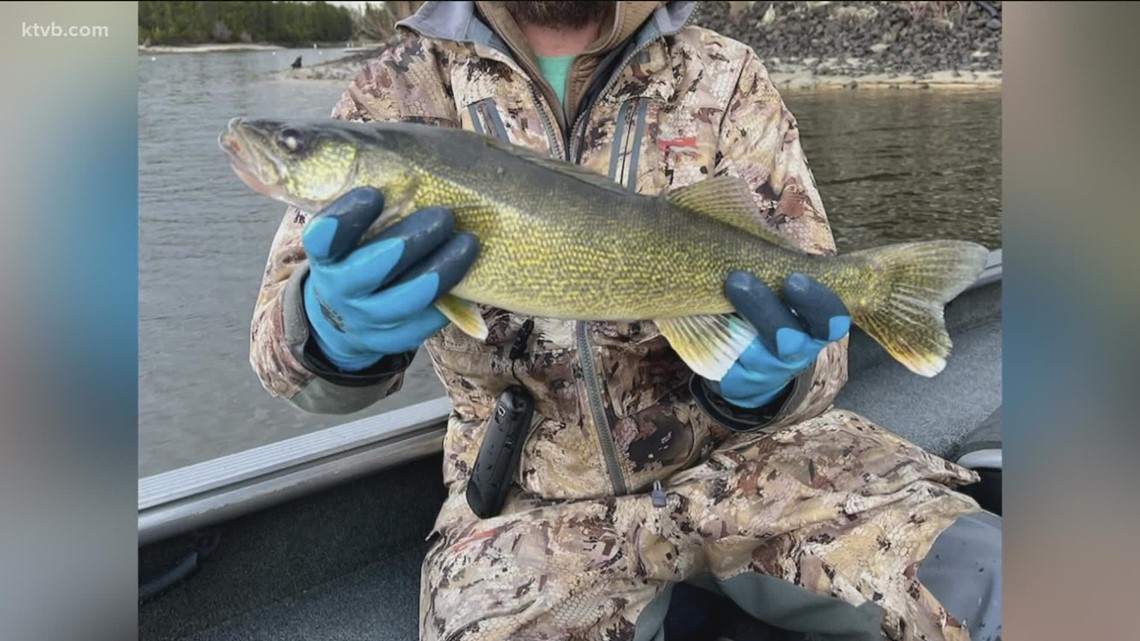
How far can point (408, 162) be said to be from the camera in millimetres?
1731

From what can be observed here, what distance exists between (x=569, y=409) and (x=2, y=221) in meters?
1.42

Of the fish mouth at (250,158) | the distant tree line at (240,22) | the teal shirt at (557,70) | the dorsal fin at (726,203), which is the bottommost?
the dorsal fin at (726,203)

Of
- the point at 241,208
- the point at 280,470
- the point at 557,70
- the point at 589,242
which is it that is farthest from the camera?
the point at 241,208

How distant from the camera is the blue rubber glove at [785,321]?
6.05 feet

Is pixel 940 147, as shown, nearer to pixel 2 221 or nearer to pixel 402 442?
pixel 402 442

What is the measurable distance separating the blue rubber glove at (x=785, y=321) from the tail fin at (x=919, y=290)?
10cm

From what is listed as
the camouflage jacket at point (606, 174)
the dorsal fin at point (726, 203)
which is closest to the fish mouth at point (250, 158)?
the camouflage jacket at point (606, 174)

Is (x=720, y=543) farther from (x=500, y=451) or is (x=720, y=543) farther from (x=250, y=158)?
(x=250, y=158)

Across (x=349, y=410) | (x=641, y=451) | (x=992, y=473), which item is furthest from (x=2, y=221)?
(x=992, y=473)

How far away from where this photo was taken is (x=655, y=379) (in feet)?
7.81

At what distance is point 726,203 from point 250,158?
3.15 ft

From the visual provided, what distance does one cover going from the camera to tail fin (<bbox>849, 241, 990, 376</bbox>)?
191 centimetres

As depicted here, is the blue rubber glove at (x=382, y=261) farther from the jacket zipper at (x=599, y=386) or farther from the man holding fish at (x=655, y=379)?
the jacket zipper at (x=599, y=386)

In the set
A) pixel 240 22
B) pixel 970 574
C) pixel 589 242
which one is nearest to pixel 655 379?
pixel 589 242
